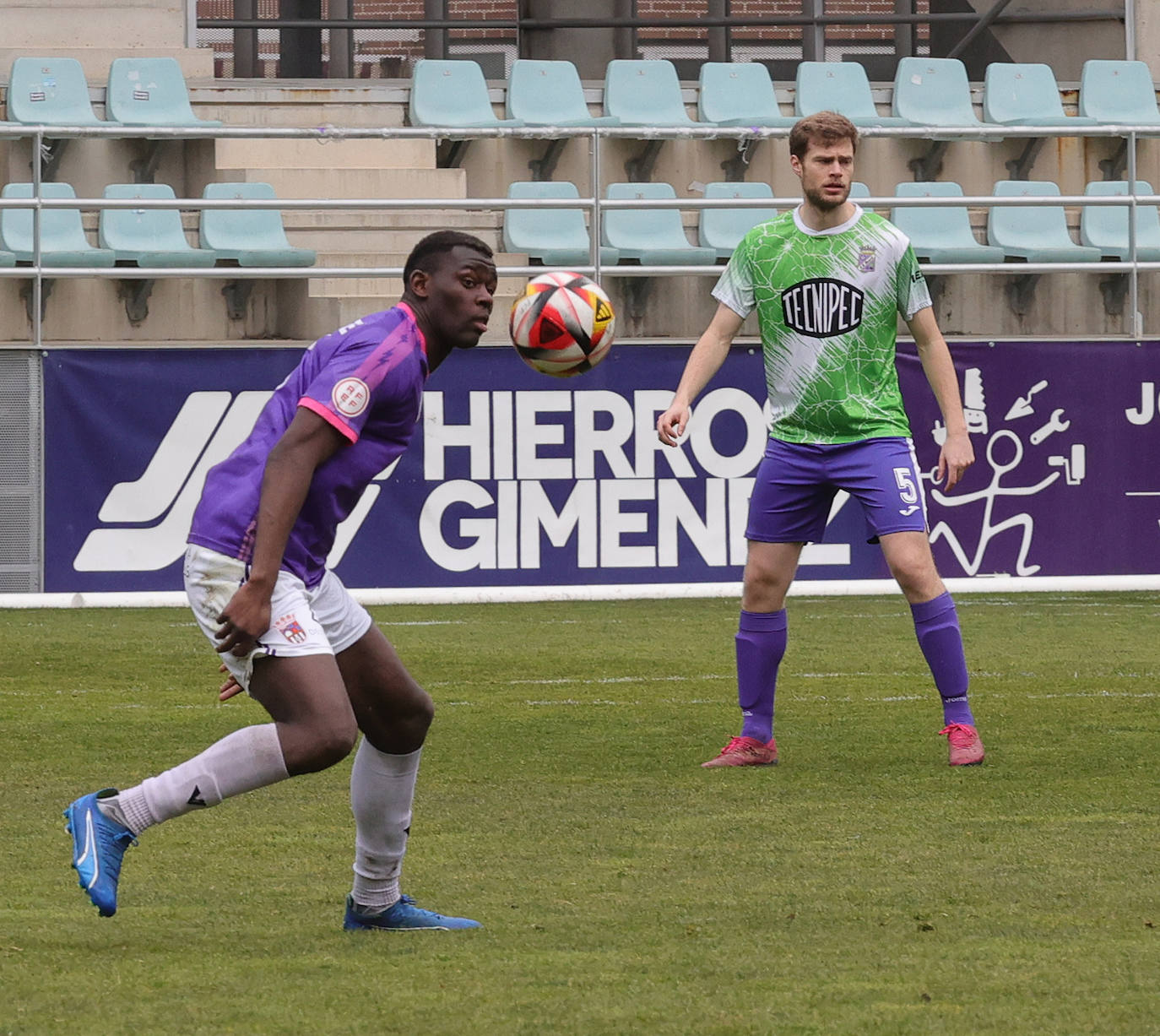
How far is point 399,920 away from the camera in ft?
14.1

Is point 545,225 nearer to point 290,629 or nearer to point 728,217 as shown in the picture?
point 728,217

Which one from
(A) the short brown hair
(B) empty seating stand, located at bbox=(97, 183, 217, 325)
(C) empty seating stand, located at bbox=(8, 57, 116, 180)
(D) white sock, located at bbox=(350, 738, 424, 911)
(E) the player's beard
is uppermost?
(C) empty seating stand, located at bbox=(8, 57, 116, 180)

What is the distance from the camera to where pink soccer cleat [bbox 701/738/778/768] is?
21.8 ft

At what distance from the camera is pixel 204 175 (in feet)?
52.6

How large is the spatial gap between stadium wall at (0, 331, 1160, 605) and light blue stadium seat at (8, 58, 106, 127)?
370 cm

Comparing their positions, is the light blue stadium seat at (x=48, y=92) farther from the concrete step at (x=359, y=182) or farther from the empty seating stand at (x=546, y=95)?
the empty seating stand at (x=546, y=95)

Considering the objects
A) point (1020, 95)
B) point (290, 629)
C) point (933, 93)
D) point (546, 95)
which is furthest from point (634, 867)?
point (1020, 95)

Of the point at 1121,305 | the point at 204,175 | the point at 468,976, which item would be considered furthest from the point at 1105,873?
the point at 204,175

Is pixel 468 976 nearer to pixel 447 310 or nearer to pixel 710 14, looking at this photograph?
pixel 447 310

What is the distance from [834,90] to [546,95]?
2.36 metres

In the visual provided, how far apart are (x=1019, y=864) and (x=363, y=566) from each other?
813 centimetres

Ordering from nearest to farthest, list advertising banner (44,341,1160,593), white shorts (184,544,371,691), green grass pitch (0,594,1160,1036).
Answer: green grass pitch (0,594,1160,1036), white shorts (184,544,371,691), advertising banner (44,341,1160,593)

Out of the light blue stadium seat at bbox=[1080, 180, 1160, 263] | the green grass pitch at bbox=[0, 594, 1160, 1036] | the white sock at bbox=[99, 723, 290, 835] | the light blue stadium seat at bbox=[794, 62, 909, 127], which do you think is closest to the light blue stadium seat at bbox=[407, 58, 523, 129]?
the light blue stadium seat at bbox=[794, 62, 909, 127]

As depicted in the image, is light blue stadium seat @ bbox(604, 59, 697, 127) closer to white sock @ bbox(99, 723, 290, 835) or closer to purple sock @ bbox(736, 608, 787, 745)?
purple sock @ bbox(736, 608, 787, 745)
